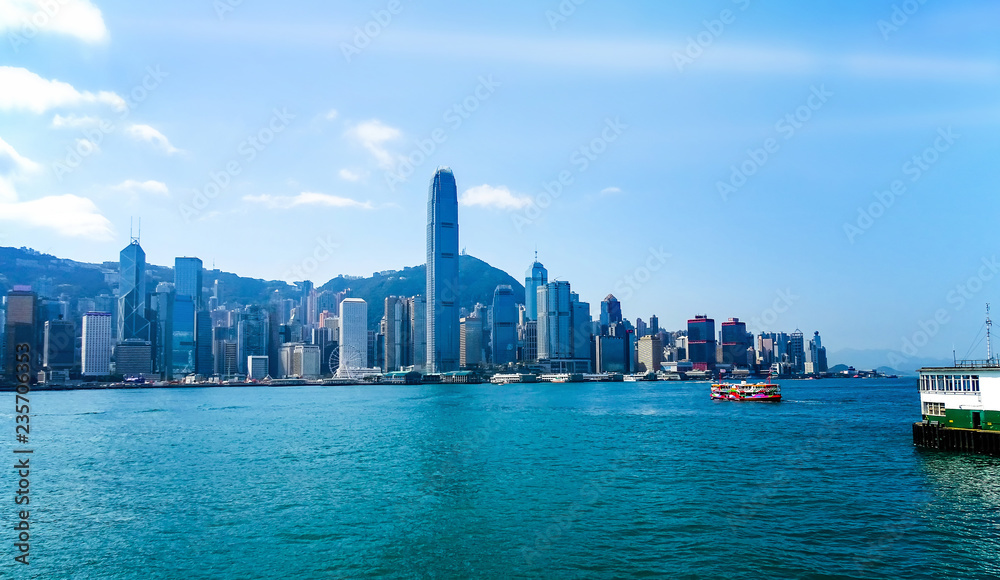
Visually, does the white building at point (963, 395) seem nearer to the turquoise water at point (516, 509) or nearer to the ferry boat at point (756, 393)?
the turquoise water at point (516, 509)

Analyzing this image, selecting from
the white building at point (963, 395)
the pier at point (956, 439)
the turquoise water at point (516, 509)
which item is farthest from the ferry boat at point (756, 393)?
the white building at point (963, 395)

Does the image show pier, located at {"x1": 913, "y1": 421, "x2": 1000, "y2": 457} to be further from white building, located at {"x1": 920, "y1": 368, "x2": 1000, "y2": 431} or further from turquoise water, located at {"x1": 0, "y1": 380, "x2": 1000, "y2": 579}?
turquoise water, located at {"x1": 0, "y1": 380, "x2": 1000, "y2": 579}

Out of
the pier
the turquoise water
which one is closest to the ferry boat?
the turquoise water

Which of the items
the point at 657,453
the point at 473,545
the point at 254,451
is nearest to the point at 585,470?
the point at 657,453

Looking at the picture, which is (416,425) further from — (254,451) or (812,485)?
(812,485)

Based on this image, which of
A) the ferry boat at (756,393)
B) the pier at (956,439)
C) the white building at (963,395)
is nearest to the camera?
the white building at (963,395)
